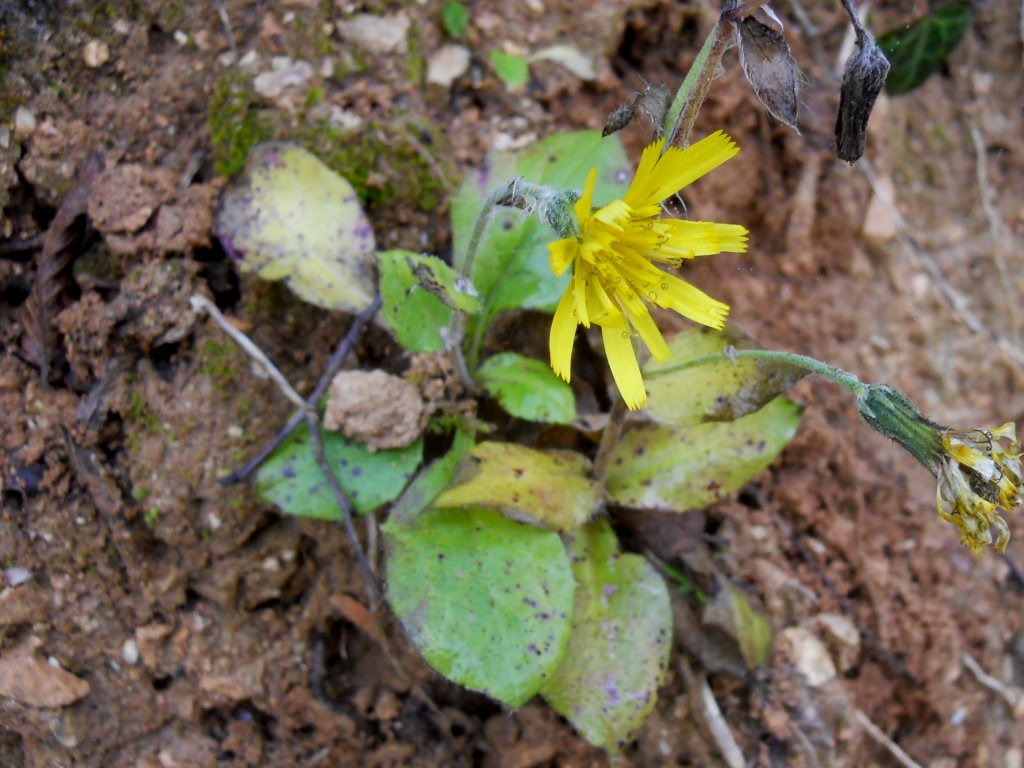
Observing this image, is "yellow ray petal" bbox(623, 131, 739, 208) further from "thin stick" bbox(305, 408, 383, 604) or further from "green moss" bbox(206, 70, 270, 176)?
"green moss" bbox(206, 70, 270, 176)

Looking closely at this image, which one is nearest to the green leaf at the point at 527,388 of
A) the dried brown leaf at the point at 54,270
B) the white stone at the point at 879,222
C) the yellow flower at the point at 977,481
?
the yellow flower at the point at 977,481

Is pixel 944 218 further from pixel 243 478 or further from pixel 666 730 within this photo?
pixel 243 478

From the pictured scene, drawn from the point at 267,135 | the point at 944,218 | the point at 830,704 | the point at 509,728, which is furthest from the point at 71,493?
the point at 944,218

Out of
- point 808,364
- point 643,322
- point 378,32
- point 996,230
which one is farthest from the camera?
point 996,230

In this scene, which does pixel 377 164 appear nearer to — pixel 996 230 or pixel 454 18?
pixel 454 18

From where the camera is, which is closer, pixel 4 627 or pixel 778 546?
pixel 4 627

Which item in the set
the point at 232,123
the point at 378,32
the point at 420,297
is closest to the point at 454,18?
the point at 378,32

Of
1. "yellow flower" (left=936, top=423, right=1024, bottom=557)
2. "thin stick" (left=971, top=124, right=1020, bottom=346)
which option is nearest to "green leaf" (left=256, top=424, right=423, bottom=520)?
"yellow flower" (left=936, top=423, right=1024, bottom=557)
